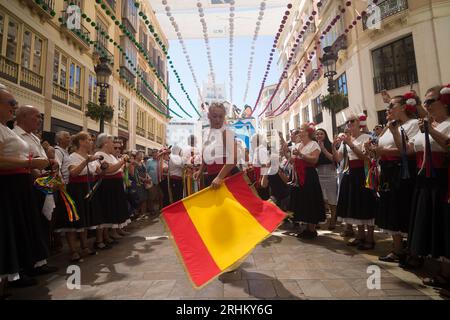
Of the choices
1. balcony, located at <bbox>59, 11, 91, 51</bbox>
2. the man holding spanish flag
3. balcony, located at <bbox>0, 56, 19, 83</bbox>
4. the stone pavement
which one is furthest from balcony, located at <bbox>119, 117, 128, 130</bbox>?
the man holding spanish flag

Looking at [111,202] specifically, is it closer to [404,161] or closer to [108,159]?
[108,159]

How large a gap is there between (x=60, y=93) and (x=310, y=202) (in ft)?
44.7

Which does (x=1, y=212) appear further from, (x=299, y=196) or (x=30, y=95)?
(x=30, y=95)

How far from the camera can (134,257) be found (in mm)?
3754

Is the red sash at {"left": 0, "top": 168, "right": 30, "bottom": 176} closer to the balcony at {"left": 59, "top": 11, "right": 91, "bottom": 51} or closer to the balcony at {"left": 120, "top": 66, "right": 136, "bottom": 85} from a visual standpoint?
the balcony at {"left": 59, "top": 11, "right": 91, "bottom": 51}

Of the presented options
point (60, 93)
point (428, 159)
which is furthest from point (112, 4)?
point (428, 159)

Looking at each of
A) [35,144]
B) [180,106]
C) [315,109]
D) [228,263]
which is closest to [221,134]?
[228,263]

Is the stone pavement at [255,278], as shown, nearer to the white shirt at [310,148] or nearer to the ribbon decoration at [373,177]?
the ribbon decoration at [373,177]

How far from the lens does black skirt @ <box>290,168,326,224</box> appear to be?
14.8ft

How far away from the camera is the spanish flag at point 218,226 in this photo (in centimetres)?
244

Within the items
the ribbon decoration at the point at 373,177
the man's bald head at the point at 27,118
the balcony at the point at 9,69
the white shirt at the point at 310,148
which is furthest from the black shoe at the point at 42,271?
the balcony at the point at 9,69

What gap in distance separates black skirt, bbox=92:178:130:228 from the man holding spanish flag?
220cm

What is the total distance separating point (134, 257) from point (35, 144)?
2.02m
